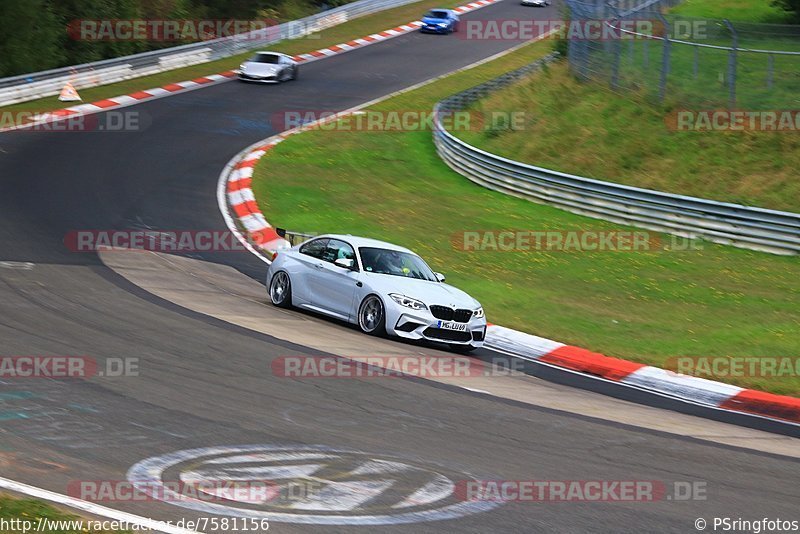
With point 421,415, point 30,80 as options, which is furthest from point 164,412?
point 30,80

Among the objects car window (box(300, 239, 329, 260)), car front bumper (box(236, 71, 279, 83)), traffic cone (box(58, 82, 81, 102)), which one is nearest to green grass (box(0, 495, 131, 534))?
car window (box(300, 239, 329, 260))

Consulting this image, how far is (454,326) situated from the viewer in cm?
1445

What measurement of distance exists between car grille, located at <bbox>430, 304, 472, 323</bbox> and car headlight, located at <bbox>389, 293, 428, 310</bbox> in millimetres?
139

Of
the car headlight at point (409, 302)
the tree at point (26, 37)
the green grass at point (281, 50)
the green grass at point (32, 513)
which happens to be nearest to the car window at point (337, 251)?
the car headlight at point (409, 302)

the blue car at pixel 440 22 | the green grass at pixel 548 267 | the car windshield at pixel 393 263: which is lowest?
the green grass at pixel 548 267

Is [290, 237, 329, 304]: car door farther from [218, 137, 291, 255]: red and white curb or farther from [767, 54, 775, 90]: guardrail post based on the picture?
[767, 54, 775, 90]: guardrail post

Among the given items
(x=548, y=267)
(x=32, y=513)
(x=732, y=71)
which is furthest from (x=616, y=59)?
(x=32, y=513)

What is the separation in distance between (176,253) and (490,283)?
5472 millimetres

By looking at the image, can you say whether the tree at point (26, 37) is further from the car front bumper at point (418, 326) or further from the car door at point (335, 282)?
the car front bumper at point (418, 326)

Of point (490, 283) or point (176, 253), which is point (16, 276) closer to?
point (176, 253)

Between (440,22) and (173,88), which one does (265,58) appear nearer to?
(173,88)

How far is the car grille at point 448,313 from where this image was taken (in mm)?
14445

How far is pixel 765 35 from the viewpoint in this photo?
2503 centimetres

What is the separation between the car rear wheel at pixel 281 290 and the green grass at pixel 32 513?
9.08m
